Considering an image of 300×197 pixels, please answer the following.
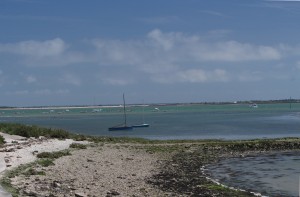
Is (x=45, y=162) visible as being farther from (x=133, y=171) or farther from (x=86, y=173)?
(x=133, y=171)

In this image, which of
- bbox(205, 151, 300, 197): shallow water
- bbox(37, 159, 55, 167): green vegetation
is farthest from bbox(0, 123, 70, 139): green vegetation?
bbox(37, 159, 55, 167): green vegetation

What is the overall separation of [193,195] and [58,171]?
23.6 feet

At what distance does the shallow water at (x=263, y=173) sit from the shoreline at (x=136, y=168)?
1.19 m

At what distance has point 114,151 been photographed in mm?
38719

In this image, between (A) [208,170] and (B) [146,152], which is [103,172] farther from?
(B) [146,152]

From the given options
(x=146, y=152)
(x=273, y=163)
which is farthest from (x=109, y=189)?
(x=146, y=152)

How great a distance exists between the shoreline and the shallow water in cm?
119

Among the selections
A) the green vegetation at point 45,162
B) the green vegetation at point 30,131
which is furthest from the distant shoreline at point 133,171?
the green vegetation at point 30,131

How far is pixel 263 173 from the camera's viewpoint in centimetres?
2884

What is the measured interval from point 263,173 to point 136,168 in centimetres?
760

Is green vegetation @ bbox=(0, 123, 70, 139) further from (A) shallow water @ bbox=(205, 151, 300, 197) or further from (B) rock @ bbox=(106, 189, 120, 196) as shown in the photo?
(B) rock @ bbox=(106, 189, 120, 196)

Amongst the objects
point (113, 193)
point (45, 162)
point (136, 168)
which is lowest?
point (136, 168)

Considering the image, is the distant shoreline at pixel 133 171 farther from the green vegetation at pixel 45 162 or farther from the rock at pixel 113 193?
the green vegetation at pixel 45 162

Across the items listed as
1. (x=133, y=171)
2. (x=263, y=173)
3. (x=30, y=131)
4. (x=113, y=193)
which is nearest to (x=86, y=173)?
(x=133, y=171)
